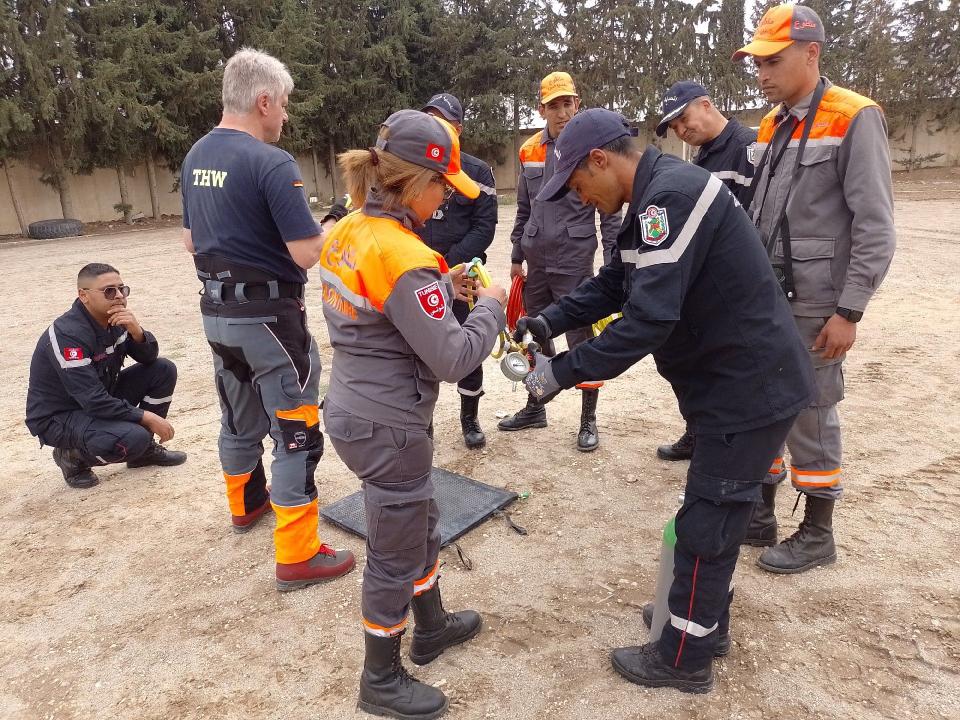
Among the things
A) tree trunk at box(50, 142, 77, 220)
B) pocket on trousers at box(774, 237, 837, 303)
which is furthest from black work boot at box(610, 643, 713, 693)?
tree trunk at box(50, 142, 77, 220)

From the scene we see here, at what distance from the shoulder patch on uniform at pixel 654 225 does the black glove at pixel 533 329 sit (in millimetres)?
708

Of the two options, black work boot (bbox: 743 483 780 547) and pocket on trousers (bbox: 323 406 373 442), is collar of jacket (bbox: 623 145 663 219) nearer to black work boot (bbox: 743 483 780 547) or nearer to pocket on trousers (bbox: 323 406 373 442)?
pocket on trousers (bbox: 323 406 373 442)

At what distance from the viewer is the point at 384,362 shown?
7.66ft

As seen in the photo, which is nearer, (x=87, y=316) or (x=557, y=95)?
(x=87, y=316)

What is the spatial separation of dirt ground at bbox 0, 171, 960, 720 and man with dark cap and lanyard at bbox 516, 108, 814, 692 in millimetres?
527

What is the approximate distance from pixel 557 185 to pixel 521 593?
1913 millimetres

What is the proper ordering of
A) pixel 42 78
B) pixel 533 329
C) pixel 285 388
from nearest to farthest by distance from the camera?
pixel 533 329
pixel 285 388
pixel 42 78

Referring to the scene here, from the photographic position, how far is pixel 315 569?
334 centimetres

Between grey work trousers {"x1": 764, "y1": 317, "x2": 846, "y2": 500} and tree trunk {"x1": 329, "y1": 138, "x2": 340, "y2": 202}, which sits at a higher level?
Result: tree trunk {"x1": 329, "y1": 138, "x2": 340, "y2": 202}

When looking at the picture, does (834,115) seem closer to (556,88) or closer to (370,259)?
(556,88)

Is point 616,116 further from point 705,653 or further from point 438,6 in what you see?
point 438,6

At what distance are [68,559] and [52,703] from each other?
116 cm

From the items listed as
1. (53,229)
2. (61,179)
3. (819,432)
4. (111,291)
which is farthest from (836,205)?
(61,179)

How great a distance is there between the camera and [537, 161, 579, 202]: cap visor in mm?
2396
